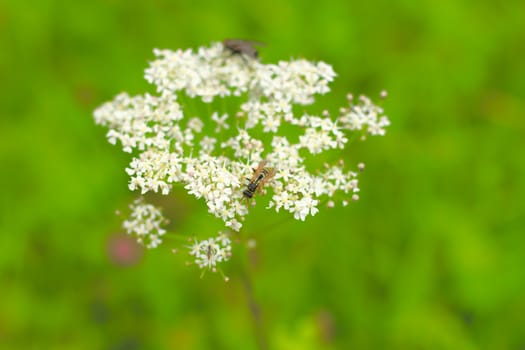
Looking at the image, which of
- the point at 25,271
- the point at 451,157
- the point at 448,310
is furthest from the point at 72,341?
the point at 451,157

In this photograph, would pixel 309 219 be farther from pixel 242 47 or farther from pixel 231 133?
pixel 242 47

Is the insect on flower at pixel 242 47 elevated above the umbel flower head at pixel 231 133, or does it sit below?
above

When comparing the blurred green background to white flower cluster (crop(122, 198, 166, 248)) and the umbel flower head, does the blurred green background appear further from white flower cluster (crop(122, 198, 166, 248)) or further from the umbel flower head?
the umbel flower head

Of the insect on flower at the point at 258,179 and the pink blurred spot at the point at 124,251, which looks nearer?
the insect on flower at the point at 258,179

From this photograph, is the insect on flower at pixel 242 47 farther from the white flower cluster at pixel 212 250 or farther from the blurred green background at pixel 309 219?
the blurred green background at pixel 309 219

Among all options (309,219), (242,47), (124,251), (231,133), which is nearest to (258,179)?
(231,133)

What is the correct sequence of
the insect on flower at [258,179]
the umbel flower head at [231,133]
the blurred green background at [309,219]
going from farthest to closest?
the blurred green background at [309,219] → the umbel flower head at [231,133] → the insect on flower at [258,179]

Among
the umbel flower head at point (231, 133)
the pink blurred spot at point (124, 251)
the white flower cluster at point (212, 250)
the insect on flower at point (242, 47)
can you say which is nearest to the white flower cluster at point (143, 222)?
the umbel flower head at point (231, 133)
